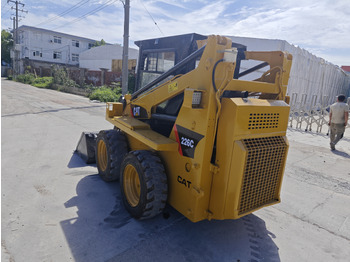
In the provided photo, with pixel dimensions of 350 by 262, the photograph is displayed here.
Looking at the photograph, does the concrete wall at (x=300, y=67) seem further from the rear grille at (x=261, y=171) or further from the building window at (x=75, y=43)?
the building window at (x=75, y=43)

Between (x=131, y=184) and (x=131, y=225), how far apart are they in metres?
0.61

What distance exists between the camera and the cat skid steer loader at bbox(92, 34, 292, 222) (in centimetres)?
280

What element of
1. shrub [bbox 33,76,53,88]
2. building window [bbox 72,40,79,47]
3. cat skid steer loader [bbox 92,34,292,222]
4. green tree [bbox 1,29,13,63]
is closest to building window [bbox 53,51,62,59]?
building window [bbox 72,40,79,47]

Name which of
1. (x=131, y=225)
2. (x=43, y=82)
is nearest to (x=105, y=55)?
(x=43, y=82)

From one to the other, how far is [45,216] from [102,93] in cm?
1665

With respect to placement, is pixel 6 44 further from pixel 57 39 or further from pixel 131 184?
pixel 131 184

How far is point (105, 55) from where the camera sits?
119ft

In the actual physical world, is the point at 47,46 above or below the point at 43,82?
above

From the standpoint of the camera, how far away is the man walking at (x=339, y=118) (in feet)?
27.5

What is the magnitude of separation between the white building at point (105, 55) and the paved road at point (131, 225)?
31600mm

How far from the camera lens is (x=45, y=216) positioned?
11.5 feet

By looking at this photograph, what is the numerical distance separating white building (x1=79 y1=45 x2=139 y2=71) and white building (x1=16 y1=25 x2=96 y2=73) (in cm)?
747

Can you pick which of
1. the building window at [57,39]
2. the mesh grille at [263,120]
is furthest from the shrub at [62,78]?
the mesh grille at [263,120]

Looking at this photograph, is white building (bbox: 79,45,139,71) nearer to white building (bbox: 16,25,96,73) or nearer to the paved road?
white building (bbox: 16,25,96,73)
